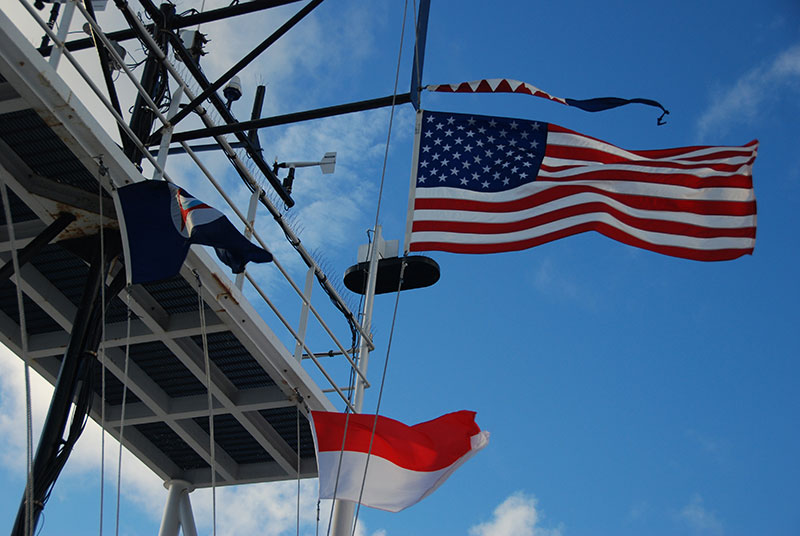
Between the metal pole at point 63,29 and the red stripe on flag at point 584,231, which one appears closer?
the metal pole at point 63,29

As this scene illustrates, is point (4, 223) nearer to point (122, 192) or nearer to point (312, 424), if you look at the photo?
point (122, 192)

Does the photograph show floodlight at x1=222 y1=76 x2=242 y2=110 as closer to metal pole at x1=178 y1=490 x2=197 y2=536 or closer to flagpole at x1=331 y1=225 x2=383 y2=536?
flagpole at x1=331 y1=225 x2=383 y2=536

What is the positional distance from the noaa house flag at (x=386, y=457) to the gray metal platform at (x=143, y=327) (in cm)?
81

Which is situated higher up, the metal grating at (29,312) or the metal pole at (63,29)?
the metal pole at (63,29)

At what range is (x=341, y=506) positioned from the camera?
11859 mm

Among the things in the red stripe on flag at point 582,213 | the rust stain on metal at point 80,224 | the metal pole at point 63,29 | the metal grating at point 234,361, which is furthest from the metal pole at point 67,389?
the red stripe on flag at point 582,213

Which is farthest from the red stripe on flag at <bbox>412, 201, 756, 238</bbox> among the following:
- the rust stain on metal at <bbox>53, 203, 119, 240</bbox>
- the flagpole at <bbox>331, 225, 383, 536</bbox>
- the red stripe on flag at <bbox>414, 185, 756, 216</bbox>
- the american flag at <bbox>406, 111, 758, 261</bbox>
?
the rust stain on metal at <bbox>53, 203, 119, 240</bbox>

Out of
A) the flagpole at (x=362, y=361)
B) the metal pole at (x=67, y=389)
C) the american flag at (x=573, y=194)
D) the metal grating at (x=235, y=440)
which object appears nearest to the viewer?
the metal pole at (x=67, y=389)

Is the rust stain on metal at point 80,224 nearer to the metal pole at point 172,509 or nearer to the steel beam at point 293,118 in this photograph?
the steel beam at point 293,118

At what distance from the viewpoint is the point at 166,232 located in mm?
8734

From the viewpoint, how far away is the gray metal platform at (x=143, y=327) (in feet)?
28.6

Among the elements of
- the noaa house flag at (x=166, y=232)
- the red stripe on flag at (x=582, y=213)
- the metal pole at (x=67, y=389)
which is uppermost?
the red stripe on flag at (x=582, y=213)

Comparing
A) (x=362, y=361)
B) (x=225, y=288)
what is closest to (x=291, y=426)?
(x=362, y=361)

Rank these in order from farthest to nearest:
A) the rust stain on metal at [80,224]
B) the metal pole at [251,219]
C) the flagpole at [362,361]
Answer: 1. the flagpole at [362,361]
2. the metal pole at [251,219]
3. the rust stain on metal at [80,224]
